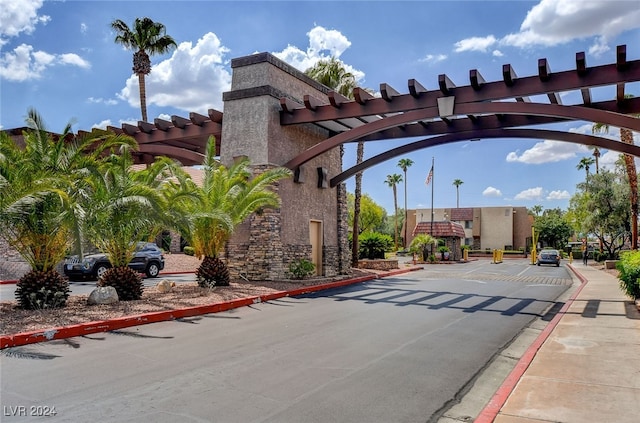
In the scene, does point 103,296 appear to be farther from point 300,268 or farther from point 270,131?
point 270,131

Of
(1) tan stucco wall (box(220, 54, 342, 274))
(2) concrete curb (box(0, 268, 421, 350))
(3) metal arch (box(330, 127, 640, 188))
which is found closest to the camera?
(2) concrete curb (box(0, 268, 421, 350))

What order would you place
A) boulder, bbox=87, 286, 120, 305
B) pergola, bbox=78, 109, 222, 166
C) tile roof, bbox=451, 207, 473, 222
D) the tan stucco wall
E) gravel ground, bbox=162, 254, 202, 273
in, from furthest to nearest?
tile roof, bbox=451, 207, 473, 222 < gravel ground, bbox=162, 254, 202, 273 < pergola, bbox=78, 109, 222, 166 < the tan stucco wall < boulder, bbox=87, 286, 120, 305

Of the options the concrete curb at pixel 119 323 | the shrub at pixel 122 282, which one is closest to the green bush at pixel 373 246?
the concrete curb at pixel 119 323

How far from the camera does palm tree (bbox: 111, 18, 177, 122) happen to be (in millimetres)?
34562

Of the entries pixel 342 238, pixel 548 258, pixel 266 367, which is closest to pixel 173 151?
pixel 342 238

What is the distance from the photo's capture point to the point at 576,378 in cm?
625

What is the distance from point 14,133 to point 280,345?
69.7ft

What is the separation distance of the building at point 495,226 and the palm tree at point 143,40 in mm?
46816

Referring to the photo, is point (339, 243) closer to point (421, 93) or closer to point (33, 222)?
point (421, 93)

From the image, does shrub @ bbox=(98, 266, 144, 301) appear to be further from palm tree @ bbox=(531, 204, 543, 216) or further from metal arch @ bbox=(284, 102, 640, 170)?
palm tree @ bbox=(531, 204, 543, 216)

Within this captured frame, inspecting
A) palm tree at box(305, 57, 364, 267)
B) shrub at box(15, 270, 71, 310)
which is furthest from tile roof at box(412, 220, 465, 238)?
shrub at box(15, 270, 71, 310)

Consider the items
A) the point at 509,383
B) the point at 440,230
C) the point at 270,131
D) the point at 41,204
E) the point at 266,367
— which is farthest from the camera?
the point at 440,230

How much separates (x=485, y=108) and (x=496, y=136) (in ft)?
12.3

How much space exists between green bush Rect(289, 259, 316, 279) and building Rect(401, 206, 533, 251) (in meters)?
54.7
